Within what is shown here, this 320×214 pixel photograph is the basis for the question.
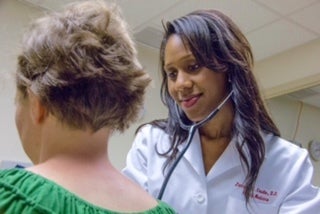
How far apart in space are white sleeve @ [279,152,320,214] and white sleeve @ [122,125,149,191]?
37 cm

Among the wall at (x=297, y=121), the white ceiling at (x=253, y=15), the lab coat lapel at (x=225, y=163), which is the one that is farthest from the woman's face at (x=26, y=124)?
the wall at (x=297, y=121)

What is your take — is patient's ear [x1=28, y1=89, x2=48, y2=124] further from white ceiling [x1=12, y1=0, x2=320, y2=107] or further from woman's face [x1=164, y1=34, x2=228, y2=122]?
white ceiling [x1=12, y1=0, x2=320, y2=107]

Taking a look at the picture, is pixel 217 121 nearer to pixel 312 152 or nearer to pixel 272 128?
pixel 272 128

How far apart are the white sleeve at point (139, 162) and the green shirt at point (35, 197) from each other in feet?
1.72

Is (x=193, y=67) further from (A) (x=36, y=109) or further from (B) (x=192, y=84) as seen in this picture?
(A) (x=36, y=109)

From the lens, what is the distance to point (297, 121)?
3.91 metres

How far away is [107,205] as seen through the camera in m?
0.60

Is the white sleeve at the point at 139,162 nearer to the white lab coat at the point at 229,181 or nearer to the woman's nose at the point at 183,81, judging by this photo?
the white lab coat at the point at 229,181

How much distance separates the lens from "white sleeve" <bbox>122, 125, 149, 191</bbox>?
1.12 m

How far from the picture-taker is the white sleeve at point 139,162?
112 cm

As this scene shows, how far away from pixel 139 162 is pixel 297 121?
304cm

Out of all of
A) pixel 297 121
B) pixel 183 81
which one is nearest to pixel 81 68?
pixel 183 81

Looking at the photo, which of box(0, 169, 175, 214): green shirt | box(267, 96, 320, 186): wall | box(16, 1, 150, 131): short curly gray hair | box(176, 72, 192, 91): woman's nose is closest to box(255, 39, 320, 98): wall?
box(267, 96, 320, 186): wall

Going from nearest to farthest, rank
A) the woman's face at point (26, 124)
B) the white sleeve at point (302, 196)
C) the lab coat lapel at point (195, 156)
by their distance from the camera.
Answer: the woman's face at point (26, 124), the white sleeve at point (302, 196), the lab coat lapel at point (195, 156)
